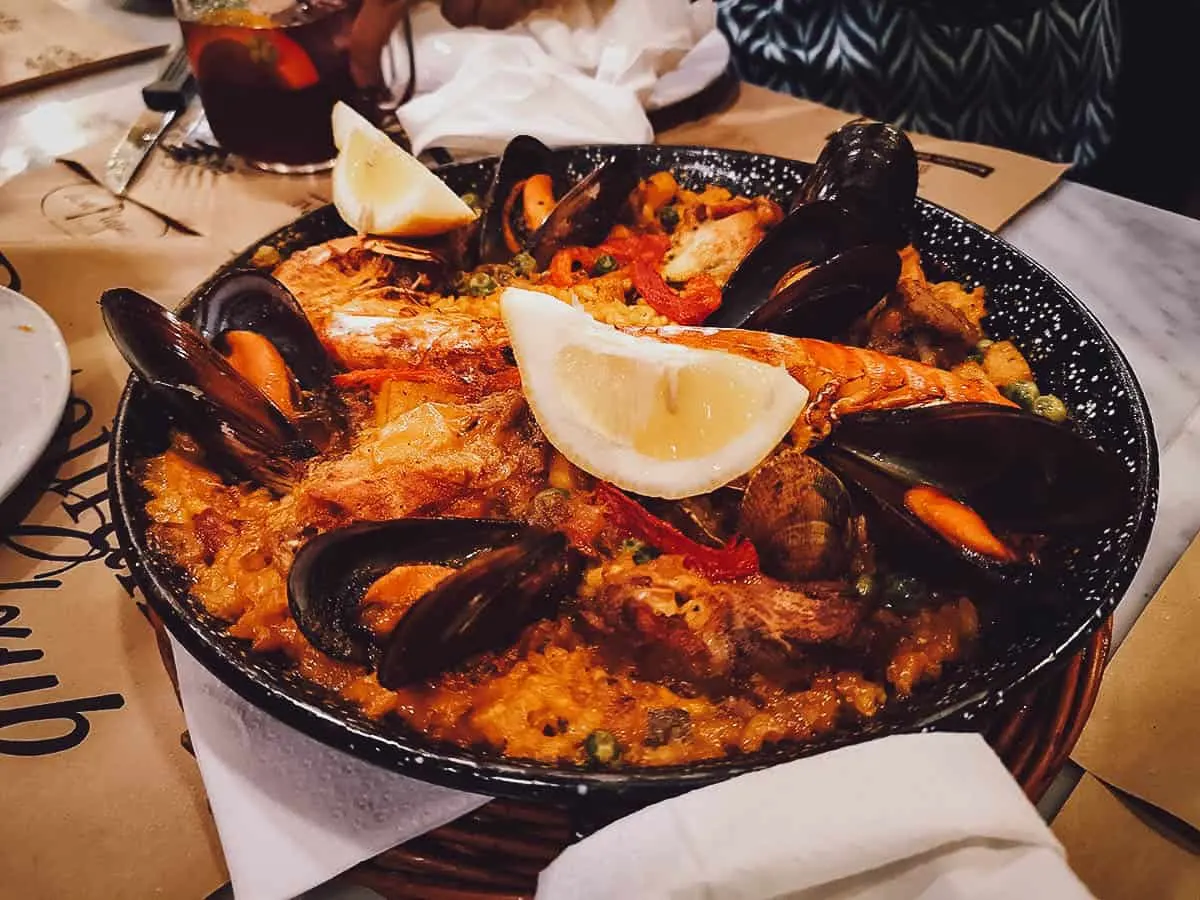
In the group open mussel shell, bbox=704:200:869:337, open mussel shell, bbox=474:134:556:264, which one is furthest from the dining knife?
open mussel shell, bbox=704:200:869:337

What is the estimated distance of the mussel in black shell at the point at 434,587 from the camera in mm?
1309

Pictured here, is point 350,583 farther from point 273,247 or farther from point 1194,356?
point 1194,356

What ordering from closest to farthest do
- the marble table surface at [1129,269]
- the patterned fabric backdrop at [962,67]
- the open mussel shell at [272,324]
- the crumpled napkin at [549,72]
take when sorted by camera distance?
the open mussel shell at [272,324] < the marble table surface at [1129,269] < the crumpled napkin at [549,72] < the patterned fabric backdrop at [962,67]

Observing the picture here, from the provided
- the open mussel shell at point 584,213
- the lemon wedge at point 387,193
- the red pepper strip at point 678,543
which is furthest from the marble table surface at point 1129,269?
the lemon wedge at point 387,193

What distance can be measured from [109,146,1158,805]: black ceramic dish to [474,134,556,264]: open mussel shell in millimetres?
946

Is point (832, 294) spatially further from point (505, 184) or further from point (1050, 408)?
point (505, 184)

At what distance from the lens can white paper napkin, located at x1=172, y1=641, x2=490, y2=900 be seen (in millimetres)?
1372

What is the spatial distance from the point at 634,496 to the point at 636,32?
2.45 metres

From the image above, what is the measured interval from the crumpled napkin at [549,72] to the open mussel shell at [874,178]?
108cm

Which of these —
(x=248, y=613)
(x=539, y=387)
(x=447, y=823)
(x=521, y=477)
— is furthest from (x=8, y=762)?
(x=539, y=387)

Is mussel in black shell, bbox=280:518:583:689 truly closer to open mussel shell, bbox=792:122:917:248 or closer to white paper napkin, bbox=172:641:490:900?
white paper napkin, bbox=172:641:490:900

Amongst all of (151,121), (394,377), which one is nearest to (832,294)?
(394,377)

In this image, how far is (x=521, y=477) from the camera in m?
1.67

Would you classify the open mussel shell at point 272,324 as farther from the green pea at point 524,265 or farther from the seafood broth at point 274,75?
the seafood broth at point 274,75
